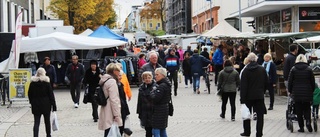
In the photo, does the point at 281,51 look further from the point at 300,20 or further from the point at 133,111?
the point at 133,111

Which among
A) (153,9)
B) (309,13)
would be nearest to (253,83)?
(309,13)

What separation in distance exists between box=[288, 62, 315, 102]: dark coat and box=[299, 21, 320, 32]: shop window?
20905 millimetres

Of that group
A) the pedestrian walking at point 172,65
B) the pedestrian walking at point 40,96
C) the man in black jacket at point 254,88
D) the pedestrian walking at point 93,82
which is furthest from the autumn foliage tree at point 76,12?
the man in black jacket at point 254,88

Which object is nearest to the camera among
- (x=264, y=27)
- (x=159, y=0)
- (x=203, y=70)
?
(x=203, y=70)

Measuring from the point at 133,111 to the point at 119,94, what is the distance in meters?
6.28

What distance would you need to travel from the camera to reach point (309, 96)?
11453 mm

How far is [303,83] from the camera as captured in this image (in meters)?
11.5

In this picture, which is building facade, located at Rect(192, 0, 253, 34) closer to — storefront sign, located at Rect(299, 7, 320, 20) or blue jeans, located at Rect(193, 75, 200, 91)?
storefront sign, located at Rect(299, 7, 320, 20)

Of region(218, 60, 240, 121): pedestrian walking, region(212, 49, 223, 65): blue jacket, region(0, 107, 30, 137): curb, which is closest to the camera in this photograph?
region(0, 107, 30, 137): curb

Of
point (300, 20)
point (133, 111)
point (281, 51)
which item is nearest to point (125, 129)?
point (133, 111)

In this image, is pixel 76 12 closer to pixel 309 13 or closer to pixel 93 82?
pixel 309 13

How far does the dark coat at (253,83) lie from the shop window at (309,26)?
21.7 m

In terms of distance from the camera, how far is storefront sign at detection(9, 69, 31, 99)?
1812 centimetres

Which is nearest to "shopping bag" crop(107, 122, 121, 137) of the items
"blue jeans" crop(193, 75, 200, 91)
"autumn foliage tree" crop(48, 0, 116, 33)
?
"blue jeans" crop(193, 75, 200, 91)
